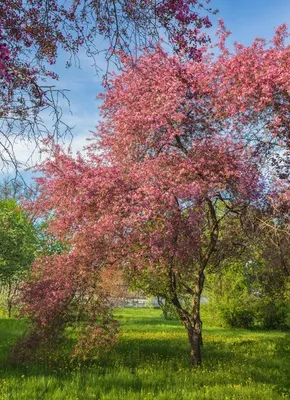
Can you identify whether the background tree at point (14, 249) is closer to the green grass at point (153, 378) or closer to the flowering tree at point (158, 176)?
the green grass at point (153, 378)

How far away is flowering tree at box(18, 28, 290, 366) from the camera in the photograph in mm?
10805

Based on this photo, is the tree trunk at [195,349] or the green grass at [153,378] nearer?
the green grass at [153,378]

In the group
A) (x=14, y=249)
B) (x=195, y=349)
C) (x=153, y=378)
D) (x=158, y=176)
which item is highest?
(x=14, y=249)

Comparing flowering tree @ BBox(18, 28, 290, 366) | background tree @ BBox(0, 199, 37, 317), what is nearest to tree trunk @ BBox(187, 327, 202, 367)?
flowering tree @ BBox(18, 28, 290, 366)

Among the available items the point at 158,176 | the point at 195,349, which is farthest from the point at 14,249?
the point at 158,176

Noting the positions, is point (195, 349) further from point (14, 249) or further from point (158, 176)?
point (14, 249)

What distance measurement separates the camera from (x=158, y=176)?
11109 mm

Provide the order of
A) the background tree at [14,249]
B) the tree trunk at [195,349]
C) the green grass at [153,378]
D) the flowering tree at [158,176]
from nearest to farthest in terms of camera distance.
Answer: the green grass at [153,378] → the flowering tree at [158,176] → the tree trunk at [195,349] → the background tree at [14,249]

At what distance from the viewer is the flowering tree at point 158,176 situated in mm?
10805

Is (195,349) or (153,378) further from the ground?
(195,349)

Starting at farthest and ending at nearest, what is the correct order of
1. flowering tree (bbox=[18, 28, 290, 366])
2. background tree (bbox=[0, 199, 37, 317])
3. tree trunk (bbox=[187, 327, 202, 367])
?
background tree (bbox=[0, 199, 37, 317])
tree trunk (bbox=[187, 327, 202, 367])
flowering tree (bbox=[18, 28, 290, 366])

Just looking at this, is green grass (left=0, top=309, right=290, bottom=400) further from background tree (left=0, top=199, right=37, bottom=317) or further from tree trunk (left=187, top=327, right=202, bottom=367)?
background tree (left=0, top=199, right=37, bottom=317)

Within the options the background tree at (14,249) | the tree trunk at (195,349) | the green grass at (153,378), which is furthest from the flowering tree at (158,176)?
the background tree at (14,249)

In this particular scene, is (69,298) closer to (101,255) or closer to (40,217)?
(101,255)
